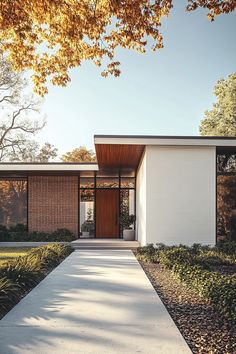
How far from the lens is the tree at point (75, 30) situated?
8.03m

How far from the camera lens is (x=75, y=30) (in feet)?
29.4

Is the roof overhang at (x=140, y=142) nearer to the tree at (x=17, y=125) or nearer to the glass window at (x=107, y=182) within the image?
the glass window at (x=107, y=182)

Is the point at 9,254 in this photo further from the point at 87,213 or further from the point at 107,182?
the point at 87,213

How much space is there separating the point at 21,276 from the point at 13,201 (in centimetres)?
1388

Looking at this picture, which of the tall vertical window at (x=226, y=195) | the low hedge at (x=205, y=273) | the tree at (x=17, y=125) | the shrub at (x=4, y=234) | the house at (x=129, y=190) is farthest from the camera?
the tree at (x=17, y=125)

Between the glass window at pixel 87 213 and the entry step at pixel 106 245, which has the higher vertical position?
the glass window at pixel 87 213

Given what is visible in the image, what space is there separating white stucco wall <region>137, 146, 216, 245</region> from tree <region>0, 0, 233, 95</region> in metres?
4.91

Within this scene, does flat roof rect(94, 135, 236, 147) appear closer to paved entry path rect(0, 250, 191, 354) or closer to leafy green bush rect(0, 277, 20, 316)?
paved entry path rect(0, 250, 191, 354)

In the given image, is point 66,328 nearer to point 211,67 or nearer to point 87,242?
point 87,242

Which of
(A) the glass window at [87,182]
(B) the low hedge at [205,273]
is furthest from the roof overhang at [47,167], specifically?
(B) the low hedge at [205,273]

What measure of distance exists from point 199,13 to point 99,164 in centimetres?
1019

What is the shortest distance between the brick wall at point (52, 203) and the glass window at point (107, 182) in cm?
251

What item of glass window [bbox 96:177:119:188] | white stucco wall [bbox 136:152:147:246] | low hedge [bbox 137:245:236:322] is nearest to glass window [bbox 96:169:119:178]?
glass window [bbox 96:177:119:188]

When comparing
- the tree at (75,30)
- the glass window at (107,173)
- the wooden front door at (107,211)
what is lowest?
the wooden front door at (107,211)
